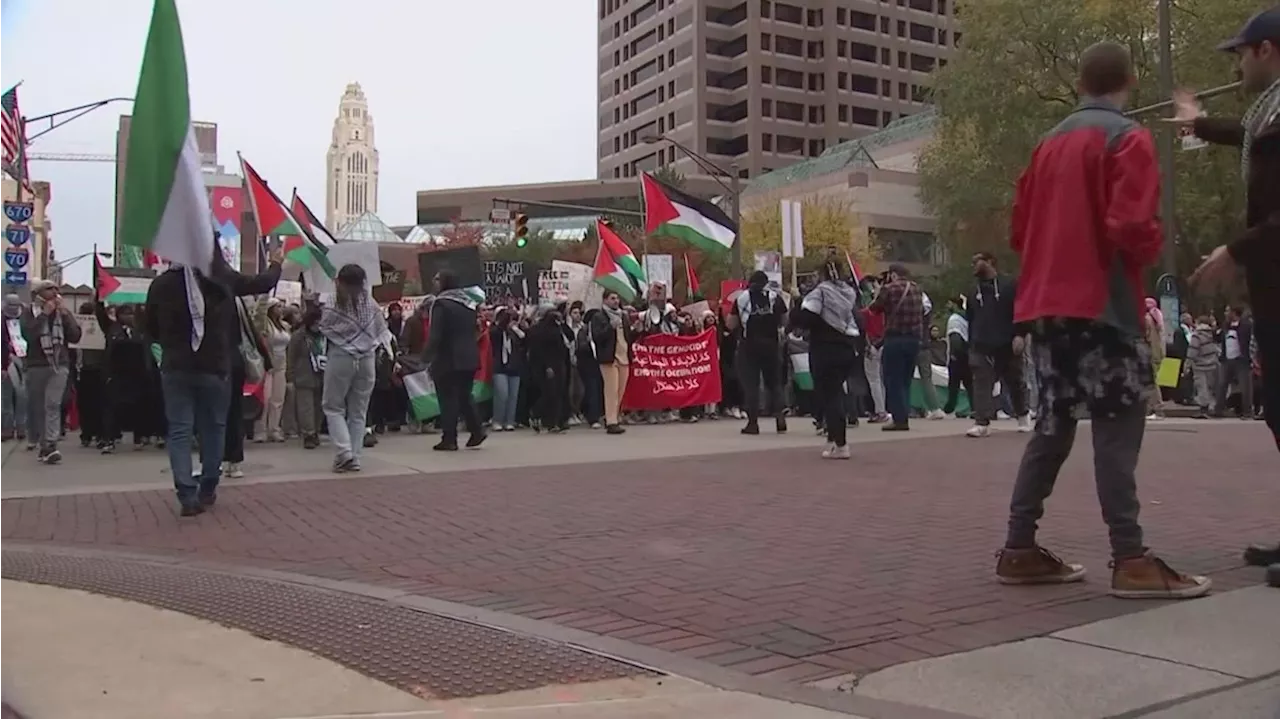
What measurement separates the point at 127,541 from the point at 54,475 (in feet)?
Answer: 13.0

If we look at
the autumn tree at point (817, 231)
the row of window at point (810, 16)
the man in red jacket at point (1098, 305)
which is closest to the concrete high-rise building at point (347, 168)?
the row of window at point (810, 16)

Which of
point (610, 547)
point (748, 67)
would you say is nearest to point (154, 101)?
Answer: point (610, 547)

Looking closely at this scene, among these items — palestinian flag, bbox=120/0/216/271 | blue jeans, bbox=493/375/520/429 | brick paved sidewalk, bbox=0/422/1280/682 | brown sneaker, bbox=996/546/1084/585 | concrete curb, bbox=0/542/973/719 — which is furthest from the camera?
blue jeans, bbox=493/375/520/429

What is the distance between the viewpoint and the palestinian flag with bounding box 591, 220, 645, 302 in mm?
17250

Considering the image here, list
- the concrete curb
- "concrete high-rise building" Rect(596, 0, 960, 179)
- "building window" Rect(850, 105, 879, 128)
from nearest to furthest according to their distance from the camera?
the concrete curb → "concrete high-rise building" Rect(596, 0, 960, 179) → "building window" Rect(850, 105, 879, 128)

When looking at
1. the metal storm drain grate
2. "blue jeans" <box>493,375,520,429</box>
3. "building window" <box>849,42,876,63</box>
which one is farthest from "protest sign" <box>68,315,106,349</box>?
"building window" <box>849,42,876,63</box>

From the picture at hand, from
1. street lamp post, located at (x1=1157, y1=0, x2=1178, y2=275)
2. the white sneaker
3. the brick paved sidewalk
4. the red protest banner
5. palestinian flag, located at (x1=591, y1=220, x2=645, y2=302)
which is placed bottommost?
the brick paved sidewalk

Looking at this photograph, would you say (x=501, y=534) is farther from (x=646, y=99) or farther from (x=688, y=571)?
(x=646, y=99)

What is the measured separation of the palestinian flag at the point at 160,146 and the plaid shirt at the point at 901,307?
27.1ft

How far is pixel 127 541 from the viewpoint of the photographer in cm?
661

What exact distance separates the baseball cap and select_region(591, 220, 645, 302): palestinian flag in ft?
42.4

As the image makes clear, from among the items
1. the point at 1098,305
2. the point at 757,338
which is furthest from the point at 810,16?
the point at 1098,305

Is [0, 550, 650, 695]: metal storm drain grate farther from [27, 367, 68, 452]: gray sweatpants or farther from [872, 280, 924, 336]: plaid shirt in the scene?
[872, 280, 924, 336]: plaid shirt

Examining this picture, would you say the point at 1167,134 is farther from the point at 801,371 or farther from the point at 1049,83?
the point at 801,371
